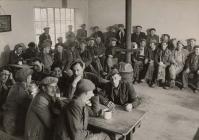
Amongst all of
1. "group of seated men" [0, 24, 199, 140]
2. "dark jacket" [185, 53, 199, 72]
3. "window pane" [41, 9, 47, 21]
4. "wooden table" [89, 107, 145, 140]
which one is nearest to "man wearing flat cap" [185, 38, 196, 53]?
"group of seated men" [0, 24, 199, 140]

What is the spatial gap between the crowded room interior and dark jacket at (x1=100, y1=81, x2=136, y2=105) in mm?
17

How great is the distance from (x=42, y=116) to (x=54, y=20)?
748 centimetres

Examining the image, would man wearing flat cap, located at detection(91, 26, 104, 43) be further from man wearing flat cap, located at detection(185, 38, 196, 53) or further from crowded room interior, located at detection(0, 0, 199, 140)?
man wearing flat cap, located at detection(185, 38, 196, 53)

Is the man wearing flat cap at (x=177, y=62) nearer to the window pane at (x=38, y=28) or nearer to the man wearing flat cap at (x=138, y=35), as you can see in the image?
the man wearing flat cap at (x=138, y=35)

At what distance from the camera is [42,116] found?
3.24 meters

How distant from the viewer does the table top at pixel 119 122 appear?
10.4ft

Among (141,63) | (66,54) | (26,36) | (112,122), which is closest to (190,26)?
(141,63)

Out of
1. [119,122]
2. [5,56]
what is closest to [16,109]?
[119,122]

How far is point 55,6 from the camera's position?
391 inches

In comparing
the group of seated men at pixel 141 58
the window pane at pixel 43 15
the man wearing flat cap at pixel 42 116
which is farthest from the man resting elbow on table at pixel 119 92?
the window pane at pixel 43 15

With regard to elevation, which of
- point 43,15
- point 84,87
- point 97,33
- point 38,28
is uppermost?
point 43,15

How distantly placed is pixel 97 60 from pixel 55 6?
126 inches

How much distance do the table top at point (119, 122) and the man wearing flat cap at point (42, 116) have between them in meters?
0.53

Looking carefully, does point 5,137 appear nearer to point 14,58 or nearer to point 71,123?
point 71,123
